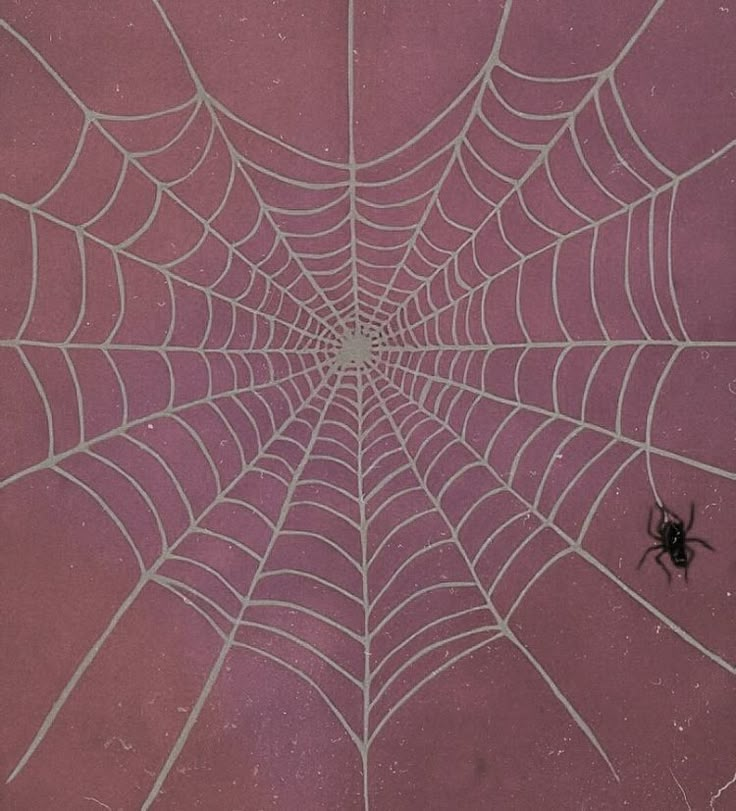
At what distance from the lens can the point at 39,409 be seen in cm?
98

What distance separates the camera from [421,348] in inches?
41.8

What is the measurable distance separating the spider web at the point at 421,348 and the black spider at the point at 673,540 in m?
0.02

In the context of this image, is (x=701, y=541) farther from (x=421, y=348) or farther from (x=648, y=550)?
(x=421, y=348)

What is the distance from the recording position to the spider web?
3.17 feet

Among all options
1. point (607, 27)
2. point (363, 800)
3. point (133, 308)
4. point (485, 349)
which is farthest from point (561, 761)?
point (607, 27)

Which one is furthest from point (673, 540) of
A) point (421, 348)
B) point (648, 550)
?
point (421, 348)

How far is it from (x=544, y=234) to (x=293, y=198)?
0.28 metres

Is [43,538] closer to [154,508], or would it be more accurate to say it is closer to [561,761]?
[154,508]

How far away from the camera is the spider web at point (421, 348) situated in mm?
965

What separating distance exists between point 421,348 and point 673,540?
35 centimetres

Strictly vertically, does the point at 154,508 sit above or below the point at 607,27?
below

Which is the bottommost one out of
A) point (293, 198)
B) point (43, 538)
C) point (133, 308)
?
point (43, 538)

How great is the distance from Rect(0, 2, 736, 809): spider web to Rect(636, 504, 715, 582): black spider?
21 mm

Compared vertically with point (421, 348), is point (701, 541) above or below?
below
